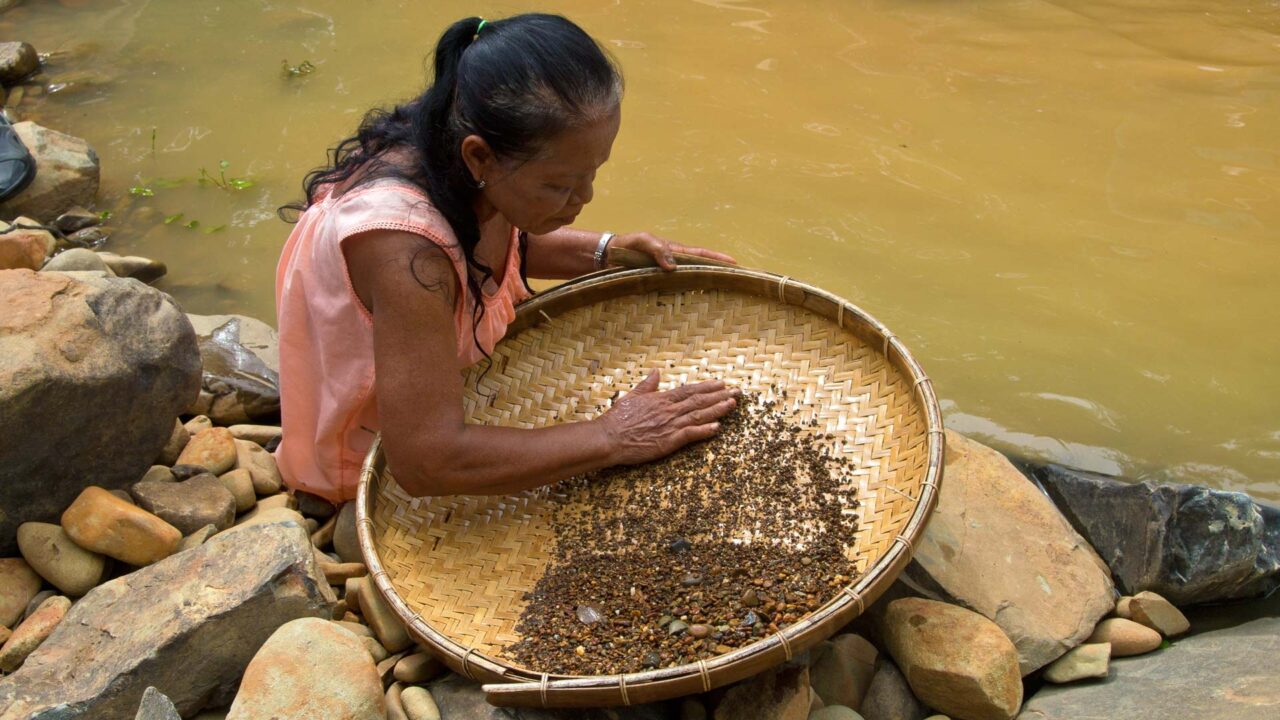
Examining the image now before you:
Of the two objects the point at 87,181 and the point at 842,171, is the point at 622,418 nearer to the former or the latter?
the point at 842,171

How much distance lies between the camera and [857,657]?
2.68m

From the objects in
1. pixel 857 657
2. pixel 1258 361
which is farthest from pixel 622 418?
pixel 1258 361

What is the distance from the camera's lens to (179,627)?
223 centimetres

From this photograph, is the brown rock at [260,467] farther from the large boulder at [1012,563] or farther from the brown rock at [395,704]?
the large boulder at [1012,563]

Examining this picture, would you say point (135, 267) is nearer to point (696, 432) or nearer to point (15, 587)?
point (15, 587)

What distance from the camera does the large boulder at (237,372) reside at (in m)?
A: 3.37

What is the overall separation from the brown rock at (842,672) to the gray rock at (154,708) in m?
1.45

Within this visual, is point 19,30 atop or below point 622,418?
below

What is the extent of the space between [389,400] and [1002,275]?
2754mm

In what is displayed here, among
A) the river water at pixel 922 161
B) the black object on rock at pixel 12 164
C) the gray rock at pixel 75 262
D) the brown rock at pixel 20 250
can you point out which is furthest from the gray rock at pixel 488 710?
the black object on rock at pixel 12 164

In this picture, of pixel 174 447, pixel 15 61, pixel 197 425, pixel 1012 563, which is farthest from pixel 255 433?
pixel 15 61

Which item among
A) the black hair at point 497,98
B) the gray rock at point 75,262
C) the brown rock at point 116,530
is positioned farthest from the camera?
the gray rock at point 75,262

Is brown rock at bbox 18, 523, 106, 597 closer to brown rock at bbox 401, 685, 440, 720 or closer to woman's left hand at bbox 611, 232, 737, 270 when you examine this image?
brown rock at bbox 401, 685, 440, 720

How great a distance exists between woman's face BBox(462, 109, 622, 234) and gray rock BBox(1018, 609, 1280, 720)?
5.32ft
